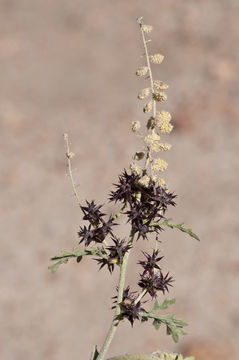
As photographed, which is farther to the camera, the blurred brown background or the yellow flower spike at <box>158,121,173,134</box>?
the blurred brown background

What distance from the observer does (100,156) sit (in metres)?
19.5

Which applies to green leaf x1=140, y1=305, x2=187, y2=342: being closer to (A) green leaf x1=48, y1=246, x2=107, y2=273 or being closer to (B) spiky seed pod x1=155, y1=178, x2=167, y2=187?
(A) green leaf x1=48, y1=246, x2=107, y2=273

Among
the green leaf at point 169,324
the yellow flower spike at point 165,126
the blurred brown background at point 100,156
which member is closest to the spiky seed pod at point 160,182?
the yellow flower spike at point 165,126

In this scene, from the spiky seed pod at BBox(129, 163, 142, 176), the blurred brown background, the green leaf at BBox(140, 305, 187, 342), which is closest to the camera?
the spiky seed pod at BBox(129, 163, 142, 176)

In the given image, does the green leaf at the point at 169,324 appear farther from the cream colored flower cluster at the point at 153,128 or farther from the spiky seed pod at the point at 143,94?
the spiky seed pod at the point at 143,94

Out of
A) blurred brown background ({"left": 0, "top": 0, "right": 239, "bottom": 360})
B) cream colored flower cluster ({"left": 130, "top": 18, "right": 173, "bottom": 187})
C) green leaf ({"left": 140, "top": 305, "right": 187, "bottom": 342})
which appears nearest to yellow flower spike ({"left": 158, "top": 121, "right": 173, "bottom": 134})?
cream colored flower cluster ({"left": 130, "top": 18, "right": 173, "bottom": 187})

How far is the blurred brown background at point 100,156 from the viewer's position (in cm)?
1511

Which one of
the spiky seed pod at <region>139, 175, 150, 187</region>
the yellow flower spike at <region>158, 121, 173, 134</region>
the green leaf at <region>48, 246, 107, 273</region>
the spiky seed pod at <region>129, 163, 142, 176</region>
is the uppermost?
the yellow flower spike at <region>158, 121, 173, 134</region>

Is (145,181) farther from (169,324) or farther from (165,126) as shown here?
(169,324)

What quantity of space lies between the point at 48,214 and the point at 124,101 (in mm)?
4949

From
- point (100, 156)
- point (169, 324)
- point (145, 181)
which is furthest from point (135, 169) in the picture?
point (100, 156)

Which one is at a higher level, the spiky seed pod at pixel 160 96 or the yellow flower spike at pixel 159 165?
the spiky seed pod at pixel 160 96

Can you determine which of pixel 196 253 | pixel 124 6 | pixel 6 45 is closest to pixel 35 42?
pixel 6 45

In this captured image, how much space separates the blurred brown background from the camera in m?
15.1
